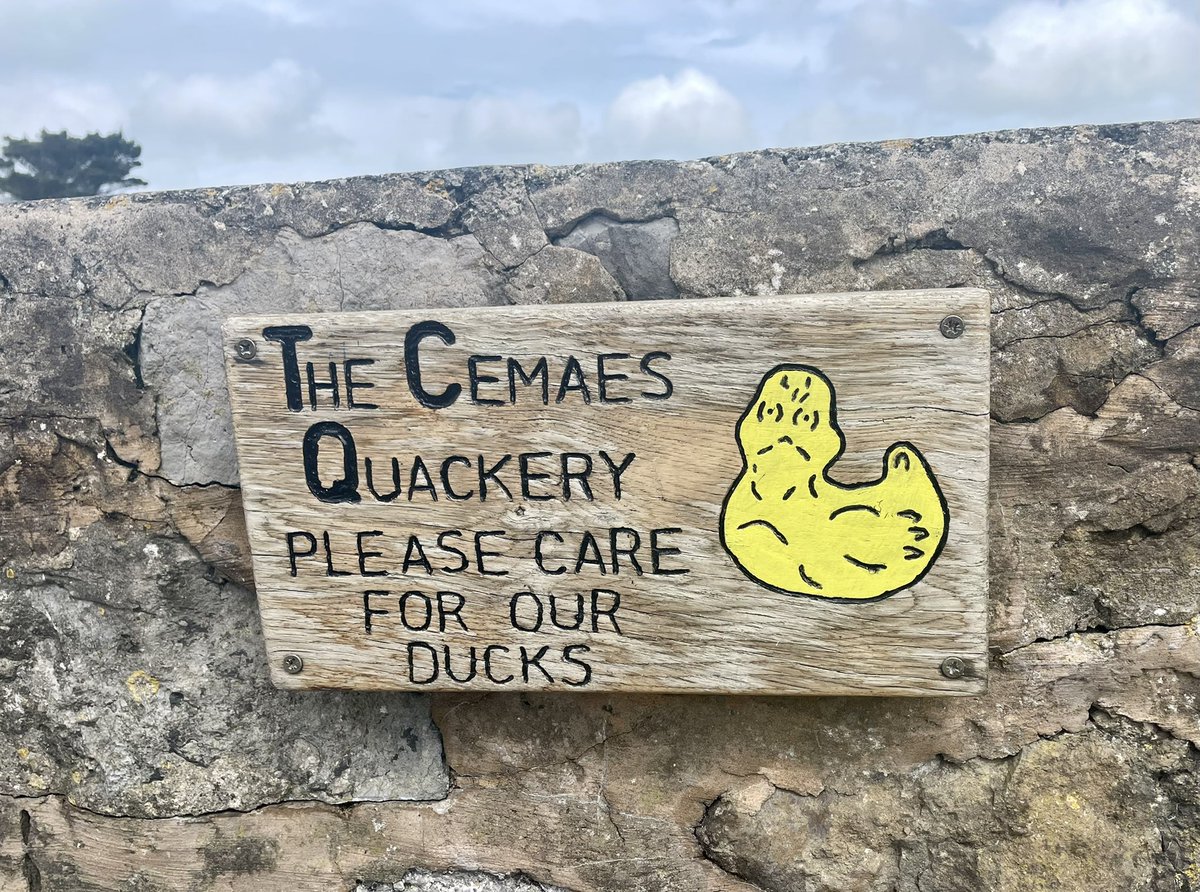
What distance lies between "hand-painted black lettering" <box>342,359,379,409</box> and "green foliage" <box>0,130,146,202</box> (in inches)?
463

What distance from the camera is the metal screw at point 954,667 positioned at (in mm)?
1193

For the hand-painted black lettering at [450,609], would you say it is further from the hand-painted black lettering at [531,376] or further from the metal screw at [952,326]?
the metal screw at [952,326]

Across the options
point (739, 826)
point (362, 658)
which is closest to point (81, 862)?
point (362, 658)

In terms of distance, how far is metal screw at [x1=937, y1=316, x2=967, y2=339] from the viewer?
1.12m

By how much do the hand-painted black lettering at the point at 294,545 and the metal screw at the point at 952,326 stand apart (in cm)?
93

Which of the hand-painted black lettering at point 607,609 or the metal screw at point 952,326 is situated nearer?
the metal screw at point 952,326

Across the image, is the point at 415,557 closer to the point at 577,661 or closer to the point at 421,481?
the point at 421,481

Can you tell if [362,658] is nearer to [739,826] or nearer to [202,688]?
[202,688]

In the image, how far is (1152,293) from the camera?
1232mm

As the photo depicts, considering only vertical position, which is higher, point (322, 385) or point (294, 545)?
point (322, 385)

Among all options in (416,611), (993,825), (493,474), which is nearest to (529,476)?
(493,474)

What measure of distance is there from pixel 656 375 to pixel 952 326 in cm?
39

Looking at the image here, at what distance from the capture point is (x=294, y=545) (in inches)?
49.7

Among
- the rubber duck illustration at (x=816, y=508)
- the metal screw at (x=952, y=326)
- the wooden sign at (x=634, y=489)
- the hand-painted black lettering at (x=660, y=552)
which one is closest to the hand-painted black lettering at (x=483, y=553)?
the wooden sign at (x=634, y=489)
